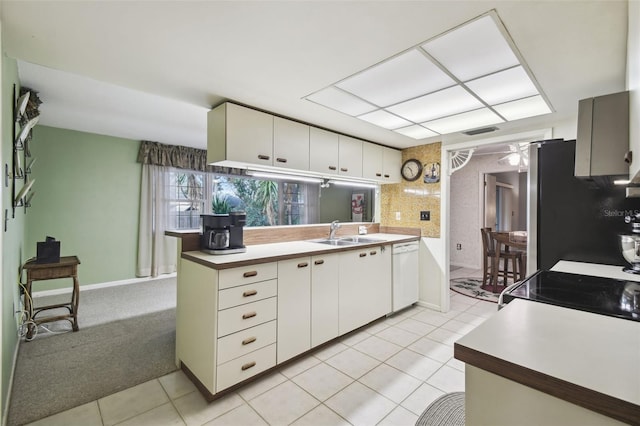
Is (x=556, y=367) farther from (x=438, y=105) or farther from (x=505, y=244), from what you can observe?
(x=505, y=244)

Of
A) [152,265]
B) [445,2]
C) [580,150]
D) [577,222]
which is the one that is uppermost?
[445,2]

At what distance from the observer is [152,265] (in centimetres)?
499

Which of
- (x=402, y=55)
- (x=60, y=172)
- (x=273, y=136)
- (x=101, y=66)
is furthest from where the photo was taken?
(x=60, y=172)

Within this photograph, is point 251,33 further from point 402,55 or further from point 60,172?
point 60,172

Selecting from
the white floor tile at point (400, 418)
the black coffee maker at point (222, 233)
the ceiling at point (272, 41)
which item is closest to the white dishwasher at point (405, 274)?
the white floor tile at point (400, 418)

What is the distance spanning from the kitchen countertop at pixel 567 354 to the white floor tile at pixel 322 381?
1.46 meters

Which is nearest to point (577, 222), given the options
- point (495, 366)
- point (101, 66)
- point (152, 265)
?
point (495, 366)

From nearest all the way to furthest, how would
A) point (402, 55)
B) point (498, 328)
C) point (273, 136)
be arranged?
point (498, 328)
point (402, 55)
point (273, 136)

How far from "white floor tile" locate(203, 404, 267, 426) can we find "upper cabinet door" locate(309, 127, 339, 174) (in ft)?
6.81

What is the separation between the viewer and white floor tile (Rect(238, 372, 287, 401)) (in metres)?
1.97

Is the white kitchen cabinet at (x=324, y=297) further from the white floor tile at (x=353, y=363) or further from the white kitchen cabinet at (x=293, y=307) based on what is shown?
the white floor tile at (x=353, y=363)

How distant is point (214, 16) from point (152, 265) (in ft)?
15.5

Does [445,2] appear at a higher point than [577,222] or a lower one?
higher

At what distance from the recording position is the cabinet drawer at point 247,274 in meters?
1.90
